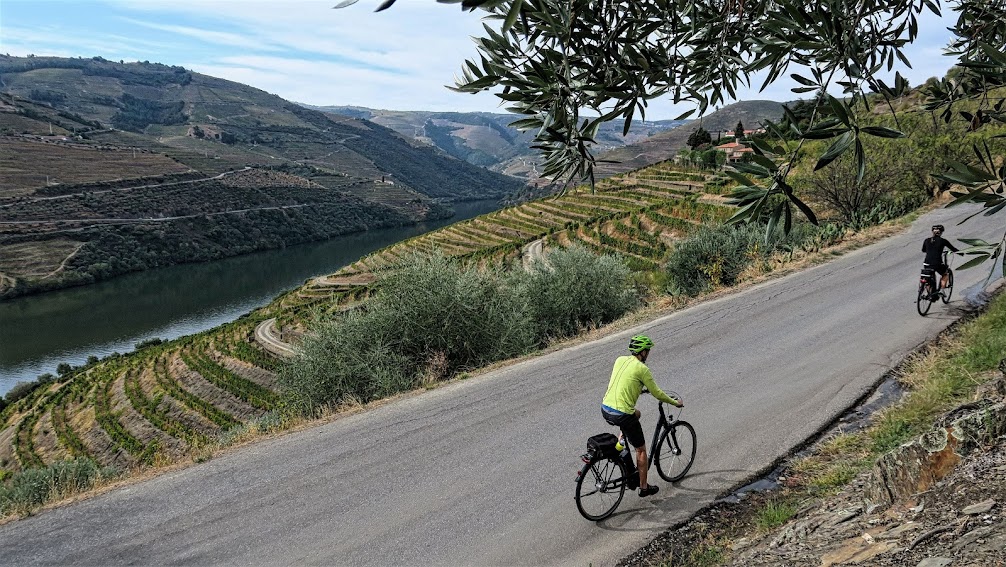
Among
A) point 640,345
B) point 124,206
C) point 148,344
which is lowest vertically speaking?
point 148,344

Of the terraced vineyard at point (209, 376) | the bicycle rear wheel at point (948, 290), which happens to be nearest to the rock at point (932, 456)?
the bicycle rear wheel at point (948, 290)

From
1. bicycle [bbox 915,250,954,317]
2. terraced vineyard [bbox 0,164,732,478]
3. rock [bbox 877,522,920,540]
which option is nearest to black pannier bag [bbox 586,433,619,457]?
rock [bbox 877,522,920,540]

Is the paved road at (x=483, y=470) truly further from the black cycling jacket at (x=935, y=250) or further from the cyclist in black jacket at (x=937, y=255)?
the black cycling jacket at (x=935, y=250)

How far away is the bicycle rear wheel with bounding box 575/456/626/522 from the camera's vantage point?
246 inches

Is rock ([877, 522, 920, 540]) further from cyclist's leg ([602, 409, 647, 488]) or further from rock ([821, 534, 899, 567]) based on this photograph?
cyclist's leg ([602, 409, 647, 488])

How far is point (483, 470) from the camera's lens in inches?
296

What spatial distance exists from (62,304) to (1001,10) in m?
122

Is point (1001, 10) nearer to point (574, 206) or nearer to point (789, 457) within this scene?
point (789, 457)

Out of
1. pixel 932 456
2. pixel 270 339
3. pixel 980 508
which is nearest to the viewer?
pixel 980 508

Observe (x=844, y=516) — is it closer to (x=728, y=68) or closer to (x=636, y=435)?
(x=636, y=435)

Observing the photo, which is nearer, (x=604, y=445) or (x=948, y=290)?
(x=604, y=445)

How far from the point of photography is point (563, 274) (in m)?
21.4

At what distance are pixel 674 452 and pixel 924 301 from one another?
8.73 m

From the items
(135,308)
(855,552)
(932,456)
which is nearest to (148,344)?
(135,308)
